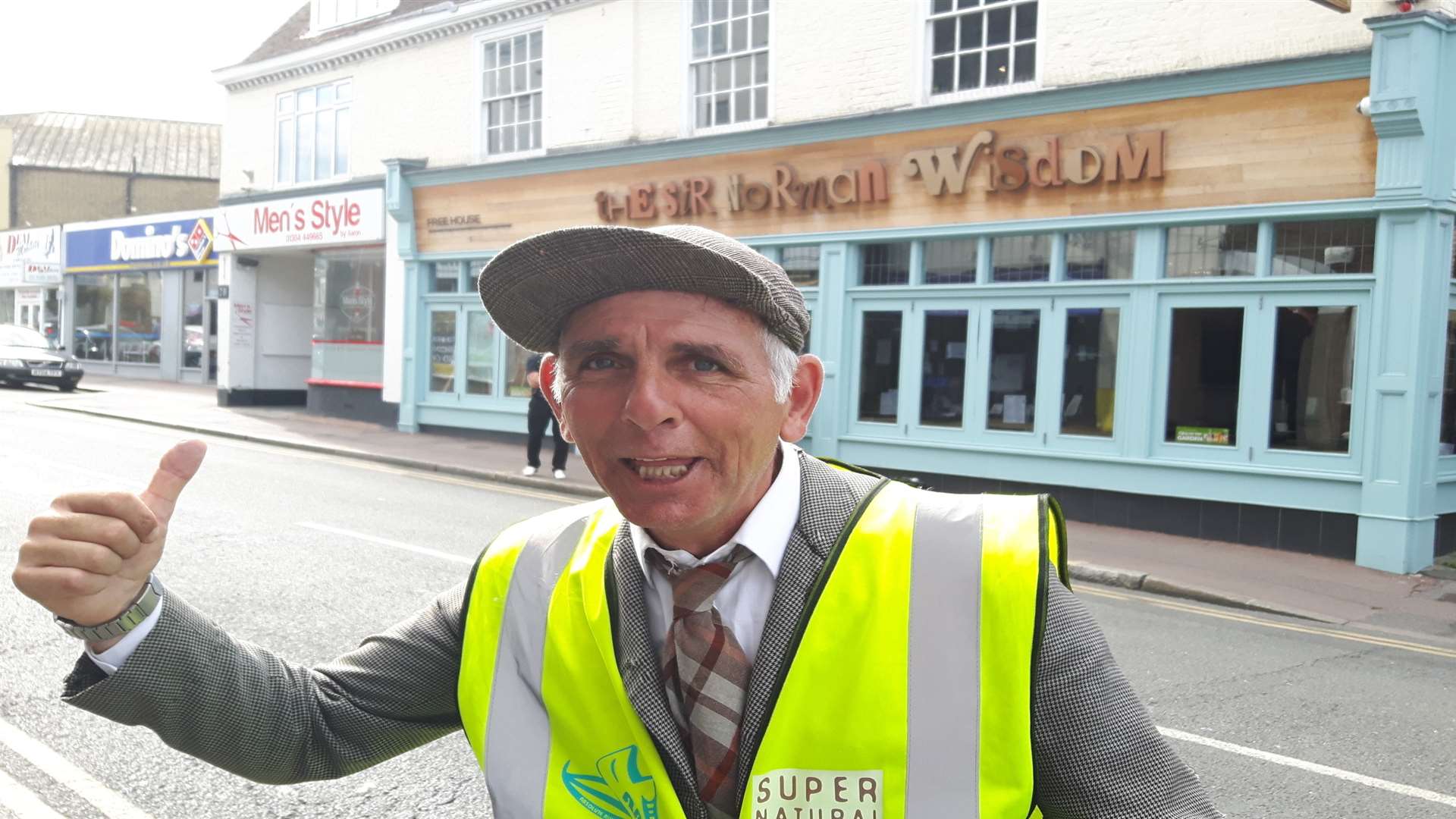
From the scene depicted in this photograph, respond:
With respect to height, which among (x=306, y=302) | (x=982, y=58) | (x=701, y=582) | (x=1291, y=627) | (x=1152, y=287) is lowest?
(x=1291, y=627)

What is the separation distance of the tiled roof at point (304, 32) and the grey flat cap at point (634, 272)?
62.2ft

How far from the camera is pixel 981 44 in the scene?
13.4 metres

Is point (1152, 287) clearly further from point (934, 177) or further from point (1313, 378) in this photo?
point (934, 177)

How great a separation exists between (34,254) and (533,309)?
38122mm

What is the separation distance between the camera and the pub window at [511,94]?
60.5 feet

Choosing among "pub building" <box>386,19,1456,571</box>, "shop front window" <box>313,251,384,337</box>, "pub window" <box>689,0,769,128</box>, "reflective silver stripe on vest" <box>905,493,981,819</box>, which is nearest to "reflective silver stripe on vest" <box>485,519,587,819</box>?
"reflective silver stripe on vest" <box>905,493,981,819</box>

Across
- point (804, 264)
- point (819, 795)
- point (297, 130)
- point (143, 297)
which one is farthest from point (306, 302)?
point (819, 795)

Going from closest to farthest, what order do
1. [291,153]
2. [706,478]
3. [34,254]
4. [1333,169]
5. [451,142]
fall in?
[706,478]
[1333,169]
[451,142]
[291,153]
[34,254]

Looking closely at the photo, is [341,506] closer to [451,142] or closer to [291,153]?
[451,142]

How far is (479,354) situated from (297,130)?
21.7ft

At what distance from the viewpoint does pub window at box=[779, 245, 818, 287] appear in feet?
49.1

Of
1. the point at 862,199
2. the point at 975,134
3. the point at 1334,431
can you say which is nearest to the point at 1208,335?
the point at 1334,431

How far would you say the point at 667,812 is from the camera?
1668mm

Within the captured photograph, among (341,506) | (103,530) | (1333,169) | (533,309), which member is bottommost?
(341,506)
